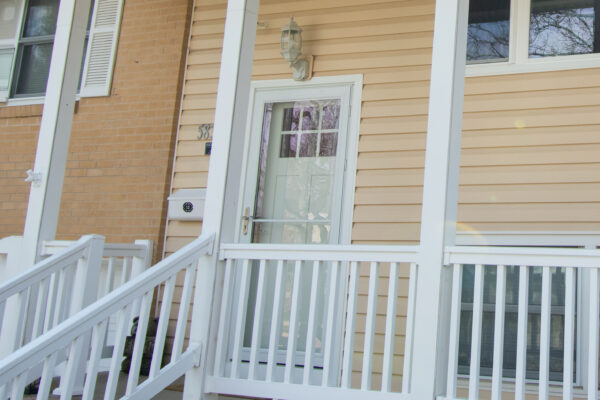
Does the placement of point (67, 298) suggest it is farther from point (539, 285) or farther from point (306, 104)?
point (539, 285)

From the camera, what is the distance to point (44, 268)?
362cm

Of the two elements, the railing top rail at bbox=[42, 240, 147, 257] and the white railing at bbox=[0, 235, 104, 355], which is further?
the railing top rail at bbox=[42, 240, 147, 257]

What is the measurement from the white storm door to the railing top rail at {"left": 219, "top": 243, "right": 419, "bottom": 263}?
1.42 meters

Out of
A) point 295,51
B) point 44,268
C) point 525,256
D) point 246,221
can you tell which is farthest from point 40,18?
point 525,256

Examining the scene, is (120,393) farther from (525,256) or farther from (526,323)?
(525,256)

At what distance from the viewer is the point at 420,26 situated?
494 cm

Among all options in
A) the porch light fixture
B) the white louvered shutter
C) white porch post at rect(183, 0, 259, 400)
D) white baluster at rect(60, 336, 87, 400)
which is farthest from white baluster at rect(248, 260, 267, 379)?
the white louvered shutter

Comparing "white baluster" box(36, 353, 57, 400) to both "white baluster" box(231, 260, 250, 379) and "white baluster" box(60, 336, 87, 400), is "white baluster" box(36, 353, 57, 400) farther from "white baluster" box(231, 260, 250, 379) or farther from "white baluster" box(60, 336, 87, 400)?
"white baluster" box(231, 260, 250, 379)

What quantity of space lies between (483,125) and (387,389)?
7.31 ft

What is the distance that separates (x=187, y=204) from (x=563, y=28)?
297cm

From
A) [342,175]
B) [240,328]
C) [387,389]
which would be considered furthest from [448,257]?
[342,175]

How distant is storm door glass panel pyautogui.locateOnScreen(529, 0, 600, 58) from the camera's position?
4555 millimetres

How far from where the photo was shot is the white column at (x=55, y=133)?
426cm

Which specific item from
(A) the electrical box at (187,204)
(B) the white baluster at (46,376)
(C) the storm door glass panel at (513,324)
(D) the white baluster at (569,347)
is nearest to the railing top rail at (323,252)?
(D) the white baluster at (569,347)
